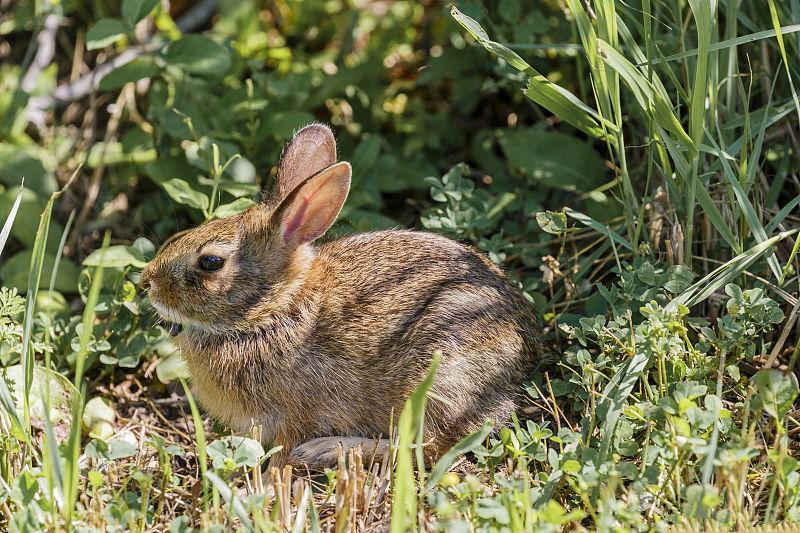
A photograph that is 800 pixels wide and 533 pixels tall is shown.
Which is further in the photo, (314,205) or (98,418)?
(98,418)

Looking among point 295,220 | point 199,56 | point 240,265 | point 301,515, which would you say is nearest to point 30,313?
point 240,265

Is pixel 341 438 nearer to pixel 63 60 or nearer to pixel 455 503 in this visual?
pixel 455 503

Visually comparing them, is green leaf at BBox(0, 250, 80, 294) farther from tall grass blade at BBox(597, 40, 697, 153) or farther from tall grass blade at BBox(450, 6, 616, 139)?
tall grass blade at BBox(597, 40, 697, 153)

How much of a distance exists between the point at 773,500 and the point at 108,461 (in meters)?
2.16

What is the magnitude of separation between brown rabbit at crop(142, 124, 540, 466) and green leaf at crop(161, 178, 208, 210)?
372 millimetres

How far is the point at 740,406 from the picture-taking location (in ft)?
11.1

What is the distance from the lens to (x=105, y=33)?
4410mm

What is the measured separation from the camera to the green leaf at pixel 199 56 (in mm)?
4594

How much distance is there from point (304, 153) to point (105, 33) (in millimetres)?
1192

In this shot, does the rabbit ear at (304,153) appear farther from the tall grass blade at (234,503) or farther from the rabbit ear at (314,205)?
the tall grass blade at (234,503)

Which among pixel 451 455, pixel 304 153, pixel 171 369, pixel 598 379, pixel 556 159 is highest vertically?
pixel 304 153

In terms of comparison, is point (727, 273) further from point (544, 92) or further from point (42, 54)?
point (42, 54)

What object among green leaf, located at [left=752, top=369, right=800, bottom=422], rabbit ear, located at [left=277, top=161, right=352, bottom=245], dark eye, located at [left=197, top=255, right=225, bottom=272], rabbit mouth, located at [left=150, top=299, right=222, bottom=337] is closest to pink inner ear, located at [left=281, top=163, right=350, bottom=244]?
rabbit ear, located at [left=277, top=161, right=352, bottom=245]

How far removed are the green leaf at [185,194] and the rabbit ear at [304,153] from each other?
0.38 meters
